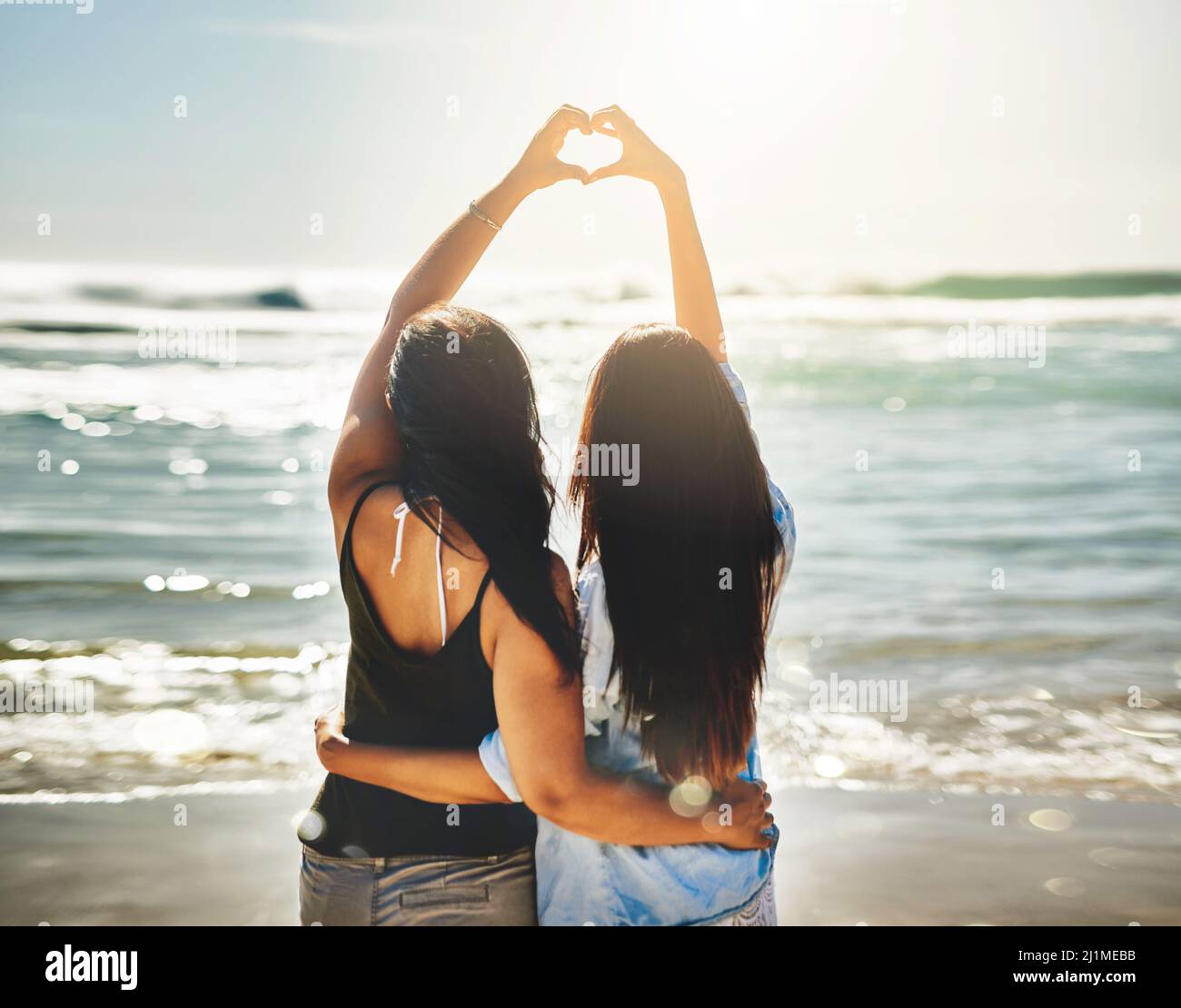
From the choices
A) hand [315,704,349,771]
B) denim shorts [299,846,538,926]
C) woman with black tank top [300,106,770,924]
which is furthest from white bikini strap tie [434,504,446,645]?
denim shorts [299,846,538,926]

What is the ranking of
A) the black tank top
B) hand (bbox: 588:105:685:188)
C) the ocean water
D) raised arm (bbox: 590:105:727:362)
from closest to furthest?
the black tank top
raised arm (bbox: 590:105:727:362)
hand (bbox: 588:105:685:188)
the ocean water

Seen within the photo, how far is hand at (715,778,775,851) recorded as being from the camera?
183 cm

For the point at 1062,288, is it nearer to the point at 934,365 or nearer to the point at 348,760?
the point at 934,365

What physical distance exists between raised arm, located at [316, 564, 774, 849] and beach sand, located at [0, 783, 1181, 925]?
6.48ft

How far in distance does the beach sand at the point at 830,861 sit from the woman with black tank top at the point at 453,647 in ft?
6.28

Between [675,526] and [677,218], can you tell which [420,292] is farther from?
[675,526]

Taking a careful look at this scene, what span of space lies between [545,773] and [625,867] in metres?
0.26

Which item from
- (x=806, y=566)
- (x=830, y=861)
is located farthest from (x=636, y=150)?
(x=806, y=566)

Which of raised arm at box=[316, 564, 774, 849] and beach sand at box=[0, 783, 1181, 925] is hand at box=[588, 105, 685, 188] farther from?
beach sand at box=[0, 783, 1181, 925]

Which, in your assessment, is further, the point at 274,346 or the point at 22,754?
the point at 274,346

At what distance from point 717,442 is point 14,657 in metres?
6.29

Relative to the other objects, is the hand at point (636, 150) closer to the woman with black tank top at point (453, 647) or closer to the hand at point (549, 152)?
the hand at point (549, 152)

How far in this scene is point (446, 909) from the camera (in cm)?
190
